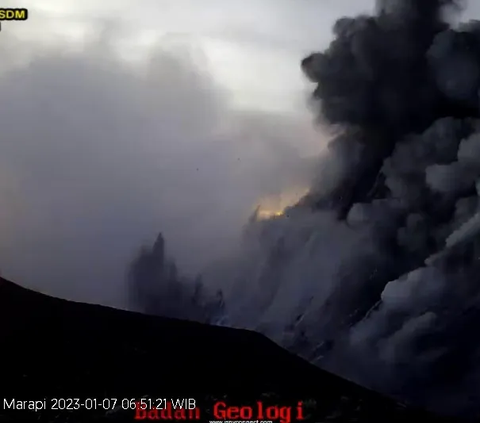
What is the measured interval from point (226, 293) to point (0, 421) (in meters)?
1.86

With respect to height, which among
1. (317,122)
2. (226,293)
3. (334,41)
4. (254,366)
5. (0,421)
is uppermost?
(334,41)

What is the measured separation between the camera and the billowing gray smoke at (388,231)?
4.66m

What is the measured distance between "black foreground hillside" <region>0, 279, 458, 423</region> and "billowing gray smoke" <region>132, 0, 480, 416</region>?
0.17 meters

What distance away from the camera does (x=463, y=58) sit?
514cm

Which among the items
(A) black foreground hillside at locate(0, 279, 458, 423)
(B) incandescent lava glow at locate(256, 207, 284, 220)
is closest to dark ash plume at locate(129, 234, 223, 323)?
(A) black foreground hillside at locate(0, 279, 458, 423)

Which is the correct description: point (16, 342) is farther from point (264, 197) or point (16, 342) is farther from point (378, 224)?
point (378, 224)

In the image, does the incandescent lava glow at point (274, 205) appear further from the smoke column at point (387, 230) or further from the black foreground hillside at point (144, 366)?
the black foreground hillside at point (144, 366)

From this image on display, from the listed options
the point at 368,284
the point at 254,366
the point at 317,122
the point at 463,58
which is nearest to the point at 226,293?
the point at 254,366

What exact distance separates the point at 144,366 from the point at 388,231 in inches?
84.8

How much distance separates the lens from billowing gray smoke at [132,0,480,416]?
4664mm

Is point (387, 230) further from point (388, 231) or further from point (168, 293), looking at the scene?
point (168, 293)

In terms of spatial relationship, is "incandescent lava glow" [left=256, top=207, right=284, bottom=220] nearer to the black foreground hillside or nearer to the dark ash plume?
the dark ash plume

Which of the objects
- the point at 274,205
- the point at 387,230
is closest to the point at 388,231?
the point at 387,230

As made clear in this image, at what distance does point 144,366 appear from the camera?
4.61 m
